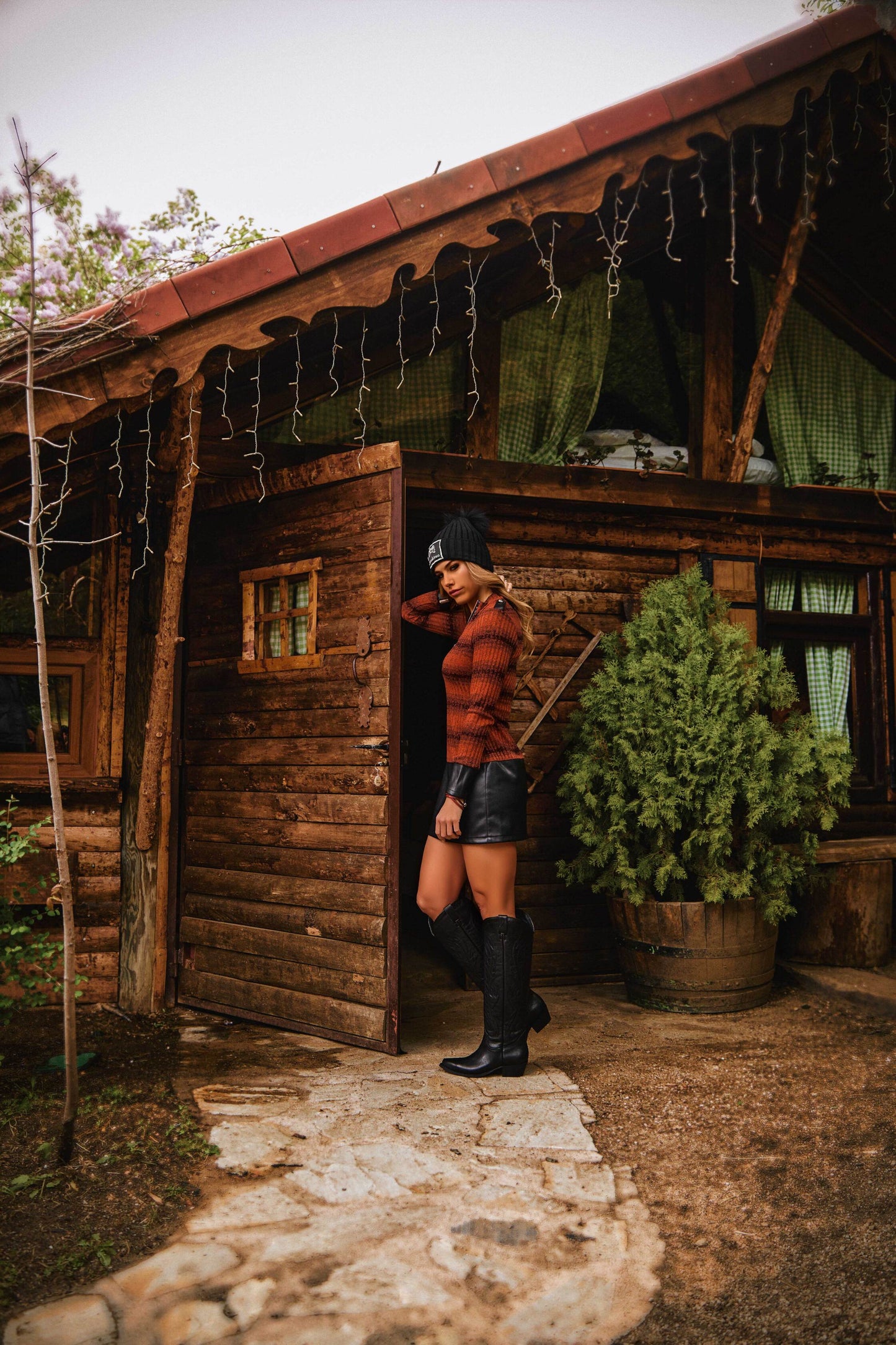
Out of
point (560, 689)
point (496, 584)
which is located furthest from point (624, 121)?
point (560, 689)

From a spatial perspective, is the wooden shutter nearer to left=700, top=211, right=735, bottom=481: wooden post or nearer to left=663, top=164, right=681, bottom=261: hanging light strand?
left=700, top=211, right=735, bottom=481: wooden post

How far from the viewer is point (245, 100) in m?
19.5

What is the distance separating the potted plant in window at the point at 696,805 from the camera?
5.06 meters

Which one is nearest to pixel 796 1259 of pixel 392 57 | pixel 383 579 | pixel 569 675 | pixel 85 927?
pixel 383 579

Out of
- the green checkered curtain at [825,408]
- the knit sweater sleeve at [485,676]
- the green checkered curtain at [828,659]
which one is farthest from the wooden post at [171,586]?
the green checkered curtain at [828,659]

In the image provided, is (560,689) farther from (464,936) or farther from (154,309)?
(154,309)

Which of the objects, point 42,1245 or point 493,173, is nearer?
point 42,1245

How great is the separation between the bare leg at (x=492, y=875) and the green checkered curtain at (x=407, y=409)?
2900 millimetres

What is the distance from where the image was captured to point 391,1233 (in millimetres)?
2895

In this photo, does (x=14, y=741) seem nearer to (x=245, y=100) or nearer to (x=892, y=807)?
(x=892, y=807)

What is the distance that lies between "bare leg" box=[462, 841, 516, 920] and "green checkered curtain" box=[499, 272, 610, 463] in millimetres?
2784

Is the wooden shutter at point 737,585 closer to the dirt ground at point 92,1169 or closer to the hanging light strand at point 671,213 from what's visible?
the hanging light strand at point 671,213

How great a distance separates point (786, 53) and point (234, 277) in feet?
9.88

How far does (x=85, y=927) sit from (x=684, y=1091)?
332 centimetres
